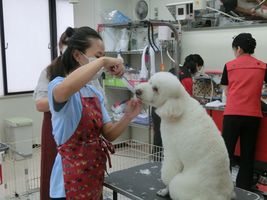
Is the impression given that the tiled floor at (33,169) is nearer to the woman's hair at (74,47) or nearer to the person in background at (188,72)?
the person in background at (188,72)

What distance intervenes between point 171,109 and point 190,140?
0.44ft

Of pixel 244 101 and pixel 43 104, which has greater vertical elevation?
pixel 43 104

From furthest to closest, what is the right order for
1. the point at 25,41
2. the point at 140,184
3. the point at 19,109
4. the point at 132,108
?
the point at 25,41 < the point at 19,109 < the point at 140,184 < the point at 132,108

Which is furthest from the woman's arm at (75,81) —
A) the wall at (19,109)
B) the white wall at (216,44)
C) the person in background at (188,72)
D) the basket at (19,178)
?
the wall at (19,109)

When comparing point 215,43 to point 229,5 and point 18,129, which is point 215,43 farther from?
point 18,129

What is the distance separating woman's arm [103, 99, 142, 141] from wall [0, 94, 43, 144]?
11.4 feet

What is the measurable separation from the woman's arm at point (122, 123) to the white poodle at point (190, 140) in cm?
14

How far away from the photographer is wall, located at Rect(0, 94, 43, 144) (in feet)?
15.1

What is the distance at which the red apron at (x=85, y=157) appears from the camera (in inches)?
52.8

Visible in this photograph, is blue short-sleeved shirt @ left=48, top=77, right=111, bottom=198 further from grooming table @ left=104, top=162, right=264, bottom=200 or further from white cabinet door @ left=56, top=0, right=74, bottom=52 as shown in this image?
white cabinet door @ left=56, top=0, right=74, bottom=52

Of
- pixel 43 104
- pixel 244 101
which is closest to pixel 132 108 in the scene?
pixel 43 104

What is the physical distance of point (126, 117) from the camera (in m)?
1.48

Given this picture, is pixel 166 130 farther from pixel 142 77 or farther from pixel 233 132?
pixel 142 77

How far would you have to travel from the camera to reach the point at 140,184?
161 centimetres
